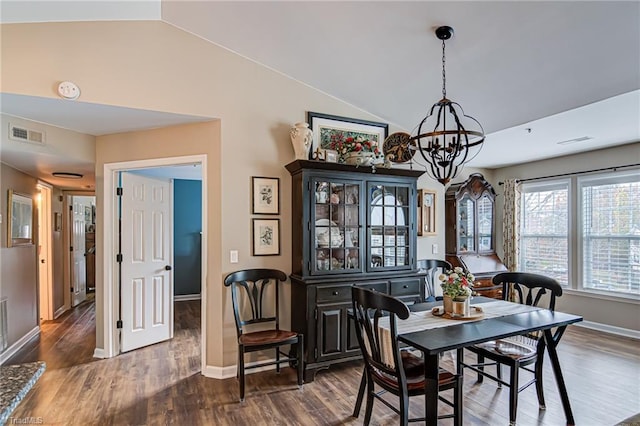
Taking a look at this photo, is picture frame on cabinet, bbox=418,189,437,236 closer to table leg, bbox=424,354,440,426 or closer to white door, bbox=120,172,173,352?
table leg, bbox=424,354,440,426

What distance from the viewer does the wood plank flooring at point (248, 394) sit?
8.70 ft

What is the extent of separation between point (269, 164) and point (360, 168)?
3.03ft

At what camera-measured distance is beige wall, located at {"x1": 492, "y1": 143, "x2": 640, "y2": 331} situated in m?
4.64

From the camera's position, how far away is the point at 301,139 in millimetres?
3535

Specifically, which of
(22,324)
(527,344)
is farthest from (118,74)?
(527,344)

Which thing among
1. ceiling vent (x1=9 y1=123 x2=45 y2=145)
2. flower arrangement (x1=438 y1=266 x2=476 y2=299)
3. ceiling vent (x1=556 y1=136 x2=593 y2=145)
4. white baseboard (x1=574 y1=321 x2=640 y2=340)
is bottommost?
white baseboard (x1=574 y1=321 x2=640 y2=340)

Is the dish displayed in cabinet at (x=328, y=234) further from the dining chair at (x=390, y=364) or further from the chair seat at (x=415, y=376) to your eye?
the chair seat at (x=415, y=376)

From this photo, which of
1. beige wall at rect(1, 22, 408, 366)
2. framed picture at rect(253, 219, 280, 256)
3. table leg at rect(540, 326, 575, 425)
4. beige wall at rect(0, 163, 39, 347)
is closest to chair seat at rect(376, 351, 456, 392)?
table leg at rect(540, 326, 575, 425)

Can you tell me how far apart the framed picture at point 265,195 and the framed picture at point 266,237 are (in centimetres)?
11

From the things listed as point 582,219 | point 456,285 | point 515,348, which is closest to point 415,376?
point 456,285

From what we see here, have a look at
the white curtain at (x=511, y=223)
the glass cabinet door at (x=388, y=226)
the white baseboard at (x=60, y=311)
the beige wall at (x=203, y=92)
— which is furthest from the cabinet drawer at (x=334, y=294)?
the white baseboard at (x=60, y=311)

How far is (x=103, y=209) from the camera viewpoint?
12.7ft

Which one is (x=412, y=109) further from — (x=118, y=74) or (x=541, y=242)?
(x=541, y=242)

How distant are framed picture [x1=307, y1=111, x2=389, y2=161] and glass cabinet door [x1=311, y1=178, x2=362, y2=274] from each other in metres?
0.48
